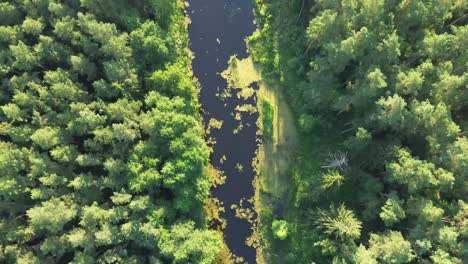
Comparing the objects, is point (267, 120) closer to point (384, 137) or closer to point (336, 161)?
point (336, 161)

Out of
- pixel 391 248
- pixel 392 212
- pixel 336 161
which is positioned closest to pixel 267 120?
pixel 336 161

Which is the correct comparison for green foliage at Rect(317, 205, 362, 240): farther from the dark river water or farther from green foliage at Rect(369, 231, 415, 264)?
the dark river water

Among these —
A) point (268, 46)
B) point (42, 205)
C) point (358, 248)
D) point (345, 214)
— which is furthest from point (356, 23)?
point (42, 205)

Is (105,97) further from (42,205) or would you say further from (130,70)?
(42,205)

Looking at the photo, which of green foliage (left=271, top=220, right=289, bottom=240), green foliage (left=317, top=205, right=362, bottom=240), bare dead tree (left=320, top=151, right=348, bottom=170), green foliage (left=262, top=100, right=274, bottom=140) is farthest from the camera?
green foliage (left=262, top=100, right=274, bottom=140)

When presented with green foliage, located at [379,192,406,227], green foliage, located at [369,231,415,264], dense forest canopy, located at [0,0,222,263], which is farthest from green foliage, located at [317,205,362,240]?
dense forest canopy, located at [0,0,222,263]

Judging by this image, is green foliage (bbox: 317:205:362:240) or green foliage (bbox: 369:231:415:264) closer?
green foliage (bbox: 369:231:415:264)

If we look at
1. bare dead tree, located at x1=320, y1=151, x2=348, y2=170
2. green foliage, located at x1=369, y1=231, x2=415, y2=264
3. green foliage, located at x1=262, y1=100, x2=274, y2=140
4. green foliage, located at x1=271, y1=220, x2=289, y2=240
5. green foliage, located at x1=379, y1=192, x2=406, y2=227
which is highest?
green foliage, located at x1=262, y1=100, x2=274, y2=140
